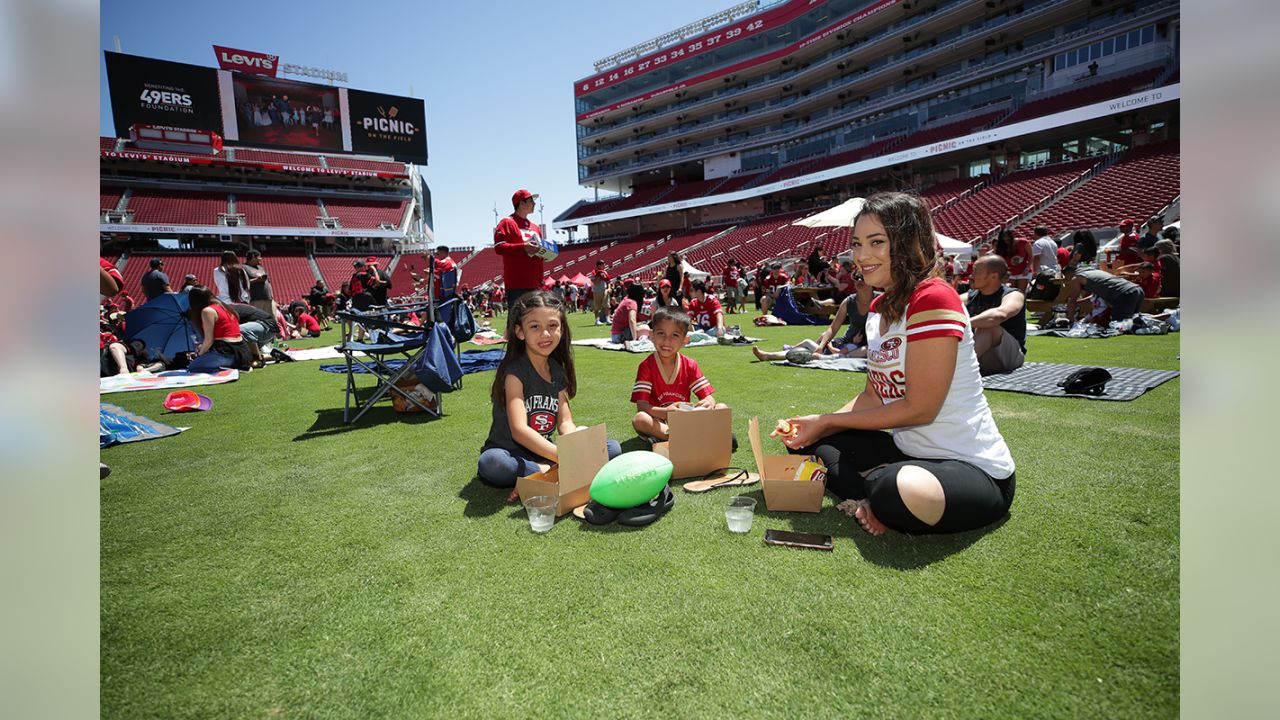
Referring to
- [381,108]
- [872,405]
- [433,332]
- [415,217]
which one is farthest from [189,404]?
[415,217]

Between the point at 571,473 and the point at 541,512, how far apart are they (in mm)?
236

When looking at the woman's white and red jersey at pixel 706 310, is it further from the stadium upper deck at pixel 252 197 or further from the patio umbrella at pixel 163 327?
the stadium upper deck at pixel 252 197

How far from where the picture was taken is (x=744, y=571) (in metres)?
2.05

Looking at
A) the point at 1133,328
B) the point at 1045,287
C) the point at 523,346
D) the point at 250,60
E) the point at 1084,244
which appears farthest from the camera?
the point at 250,60

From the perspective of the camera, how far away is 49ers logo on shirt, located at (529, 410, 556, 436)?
312 cm

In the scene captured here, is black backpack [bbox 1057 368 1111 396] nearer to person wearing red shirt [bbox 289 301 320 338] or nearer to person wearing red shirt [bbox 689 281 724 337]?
person wearing red shirt [bbox 689 281 724 337]

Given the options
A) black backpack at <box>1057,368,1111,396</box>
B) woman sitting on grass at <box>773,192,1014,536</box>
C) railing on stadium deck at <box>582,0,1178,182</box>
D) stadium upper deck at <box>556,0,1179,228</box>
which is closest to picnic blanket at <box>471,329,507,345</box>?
black backpack at <box>1057,368,1111,396</box>

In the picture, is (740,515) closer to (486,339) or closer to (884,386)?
(884,386)

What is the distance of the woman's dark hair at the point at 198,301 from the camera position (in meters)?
7.14

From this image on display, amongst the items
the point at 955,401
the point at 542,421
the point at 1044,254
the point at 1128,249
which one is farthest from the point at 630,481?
the point at 1128,249

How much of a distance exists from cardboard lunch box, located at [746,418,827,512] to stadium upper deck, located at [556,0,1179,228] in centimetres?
2837

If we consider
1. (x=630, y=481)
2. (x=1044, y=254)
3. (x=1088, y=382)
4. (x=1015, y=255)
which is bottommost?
(x=630, y=481)

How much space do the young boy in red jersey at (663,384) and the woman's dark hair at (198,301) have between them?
6.29m

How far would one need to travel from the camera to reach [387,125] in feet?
135
